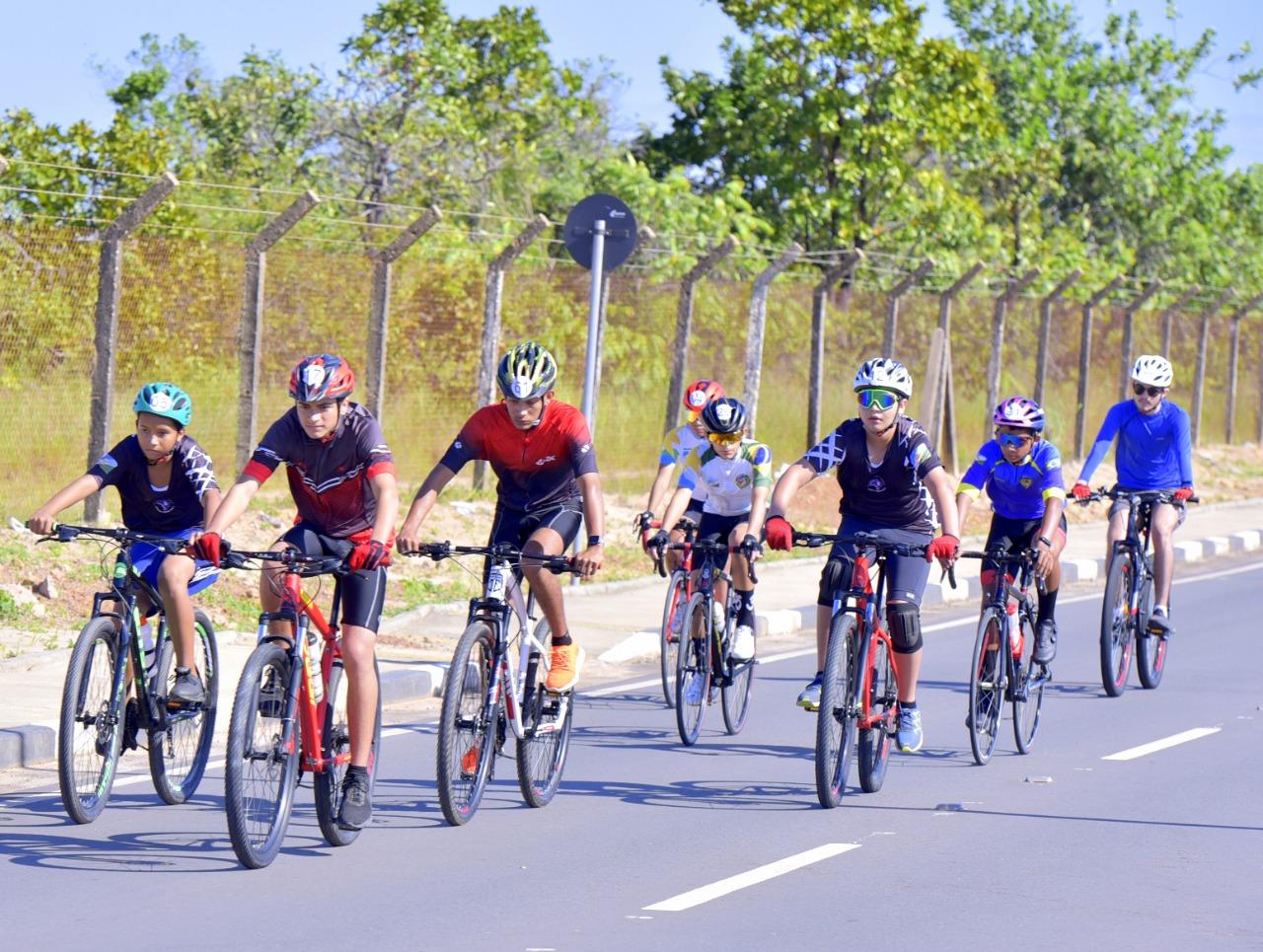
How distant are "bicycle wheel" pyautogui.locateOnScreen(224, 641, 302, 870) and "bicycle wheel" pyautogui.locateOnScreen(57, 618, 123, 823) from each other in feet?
2.87

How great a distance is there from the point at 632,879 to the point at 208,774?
8.73 feet

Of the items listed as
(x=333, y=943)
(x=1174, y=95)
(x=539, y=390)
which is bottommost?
(x=333, y=943)

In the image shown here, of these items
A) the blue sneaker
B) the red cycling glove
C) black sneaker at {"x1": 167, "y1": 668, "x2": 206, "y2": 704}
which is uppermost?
the red cycling glove

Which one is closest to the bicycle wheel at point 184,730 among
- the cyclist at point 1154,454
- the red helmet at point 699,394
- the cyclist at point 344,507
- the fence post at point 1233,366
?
the cyclist at point 344,507

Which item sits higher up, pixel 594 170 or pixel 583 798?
pixel 594 170

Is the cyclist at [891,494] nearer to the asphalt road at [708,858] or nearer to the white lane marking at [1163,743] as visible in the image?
the asphalt road at [708,858]

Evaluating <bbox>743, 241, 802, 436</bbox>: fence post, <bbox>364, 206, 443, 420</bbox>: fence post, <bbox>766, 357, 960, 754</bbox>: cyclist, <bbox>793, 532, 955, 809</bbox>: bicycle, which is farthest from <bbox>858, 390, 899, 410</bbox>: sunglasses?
<bbox>743, 241, 802, 436</bbox>: fence post

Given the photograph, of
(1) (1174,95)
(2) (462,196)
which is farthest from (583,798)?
(1) (1174,95)

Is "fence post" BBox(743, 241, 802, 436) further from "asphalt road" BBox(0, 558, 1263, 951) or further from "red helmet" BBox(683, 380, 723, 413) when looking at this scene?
"asphalt road" BBox(0, 558, 1263, 951)

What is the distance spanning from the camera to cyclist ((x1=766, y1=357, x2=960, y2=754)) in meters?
8.87

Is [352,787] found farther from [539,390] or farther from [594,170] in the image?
[594,170]

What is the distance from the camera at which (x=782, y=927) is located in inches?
254

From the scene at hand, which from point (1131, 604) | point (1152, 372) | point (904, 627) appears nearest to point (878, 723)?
point (904, 627)

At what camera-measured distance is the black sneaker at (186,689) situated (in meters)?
8.05
